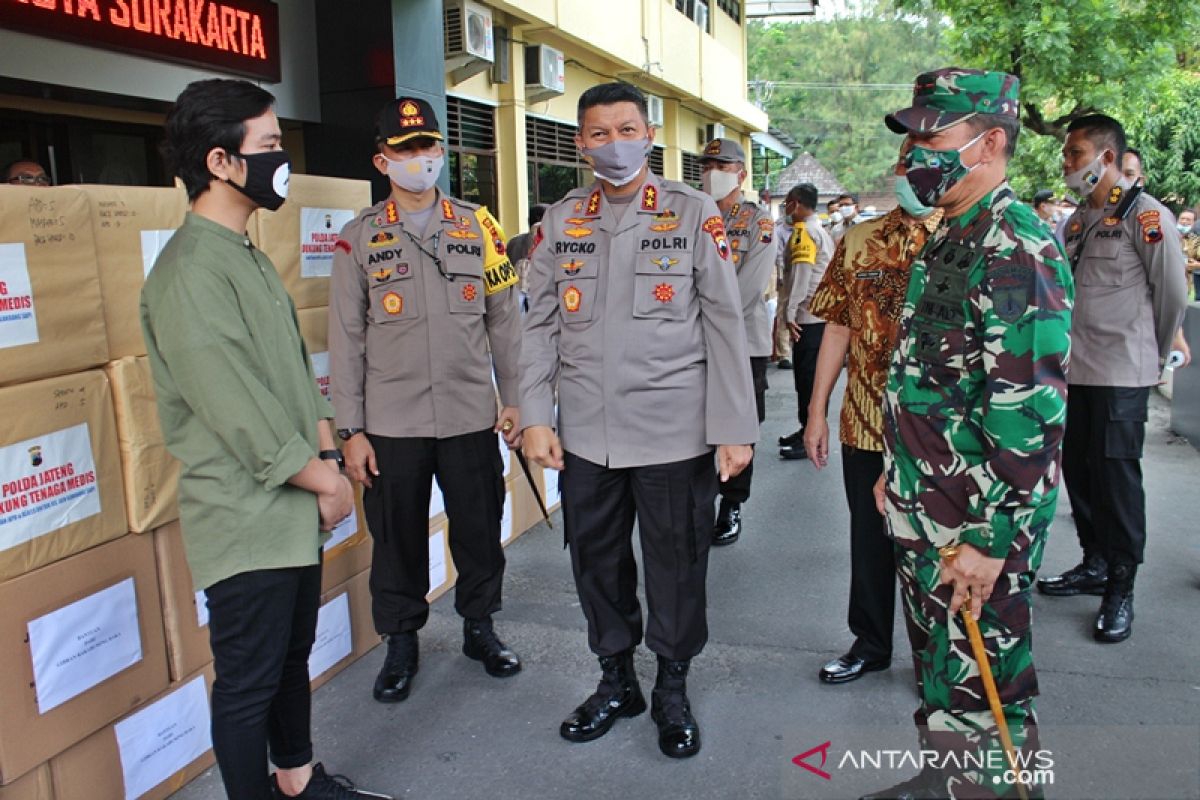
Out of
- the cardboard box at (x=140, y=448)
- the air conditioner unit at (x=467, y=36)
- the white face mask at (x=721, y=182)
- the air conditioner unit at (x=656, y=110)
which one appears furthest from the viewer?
the air conditioner unit at (x=656, y=110)

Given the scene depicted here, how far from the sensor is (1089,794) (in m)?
2.44

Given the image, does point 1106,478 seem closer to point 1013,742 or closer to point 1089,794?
point 1089,794

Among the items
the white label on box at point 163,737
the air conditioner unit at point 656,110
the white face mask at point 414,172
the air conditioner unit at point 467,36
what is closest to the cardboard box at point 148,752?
the white label on box at point 163,737

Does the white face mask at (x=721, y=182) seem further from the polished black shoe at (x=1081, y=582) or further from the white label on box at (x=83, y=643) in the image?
the white label on box at (x=83, y=643)

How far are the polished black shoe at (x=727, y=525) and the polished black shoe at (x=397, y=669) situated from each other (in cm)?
188

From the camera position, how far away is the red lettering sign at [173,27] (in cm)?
395

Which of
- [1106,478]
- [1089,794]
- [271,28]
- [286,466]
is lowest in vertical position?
[1089,794]

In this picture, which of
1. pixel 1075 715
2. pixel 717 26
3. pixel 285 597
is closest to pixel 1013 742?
pixel 1075 715

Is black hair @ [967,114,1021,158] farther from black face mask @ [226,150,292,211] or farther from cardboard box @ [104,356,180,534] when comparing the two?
cardboard box @ [104,356,180,534]

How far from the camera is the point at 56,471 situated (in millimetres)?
2229

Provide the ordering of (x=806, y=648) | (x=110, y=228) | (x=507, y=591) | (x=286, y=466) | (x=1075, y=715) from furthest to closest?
1. (x=507, y=591)
2. (x=806, y=648)
3. (x=1075, y=715)
4. (x=110, y=228)
5. (x=286, y=466)

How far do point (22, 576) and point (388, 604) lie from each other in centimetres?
121

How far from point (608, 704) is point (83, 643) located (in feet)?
4.84

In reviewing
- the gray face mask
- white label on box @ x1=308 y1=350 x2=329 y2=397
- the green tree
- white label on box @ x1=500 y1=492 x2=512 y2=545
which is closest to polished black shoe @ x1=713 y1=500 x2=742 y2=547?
white label on box @ x1=500 y1=492 x2=512 y2=545
